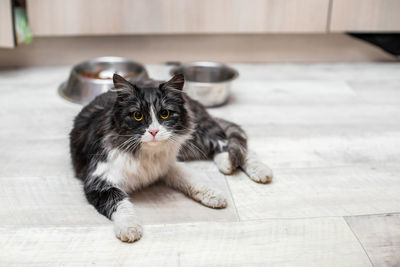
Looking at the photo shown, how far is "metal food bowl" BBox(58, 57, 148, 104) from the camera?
8.91 ft

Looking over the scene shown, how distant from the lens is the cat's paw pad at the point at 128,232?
65.2 inches

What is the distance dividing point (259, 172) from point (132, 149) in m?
0.57

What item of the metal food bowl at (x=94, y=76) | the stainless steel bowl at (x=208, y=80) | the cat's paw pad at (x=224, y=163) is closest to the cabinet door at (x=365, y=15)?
the stainless steel bowl at (x=208, y=80)

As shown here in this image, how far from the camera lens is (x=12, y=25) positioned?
286 centimetres

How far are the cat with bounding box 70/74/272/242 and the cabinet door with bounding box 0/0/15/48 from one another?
1.07 m

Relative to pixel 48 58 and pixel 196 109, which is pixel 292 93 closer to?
pixel 196 109

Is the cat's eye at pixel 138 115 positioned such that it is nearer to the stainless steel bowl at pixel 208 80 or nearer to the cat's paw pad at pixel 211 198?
the cat's paw pad at pixel 211 198

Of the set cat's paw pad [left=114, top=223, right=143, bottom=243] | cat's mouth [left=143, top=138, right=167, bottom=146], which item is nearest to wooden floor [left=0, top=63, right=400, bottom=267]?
cat's paw pad [left=114, top=223, right=143, bottom=243]

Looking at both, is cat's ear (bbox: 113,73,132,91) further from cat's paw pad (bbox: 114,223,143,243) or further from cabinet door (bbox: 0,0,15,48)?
cabinet door (bbox: 0,0,15,48)

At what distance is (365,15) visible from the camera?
3234 mm

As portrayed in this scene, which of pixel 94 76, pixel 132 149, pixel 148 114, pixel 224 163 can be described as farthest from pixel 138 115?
pixel 94 76

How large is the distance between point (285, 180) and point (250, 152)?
232 mm

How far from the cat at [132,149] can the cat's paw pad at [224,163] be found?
0.09 feet

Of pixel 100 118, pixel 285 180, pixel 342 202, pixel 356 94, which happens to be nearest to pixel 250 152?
pixel 285 180
